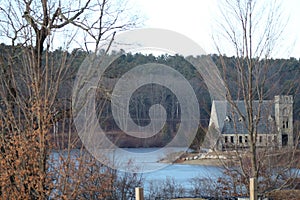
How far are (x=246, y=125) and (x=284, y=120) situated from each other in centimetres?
147

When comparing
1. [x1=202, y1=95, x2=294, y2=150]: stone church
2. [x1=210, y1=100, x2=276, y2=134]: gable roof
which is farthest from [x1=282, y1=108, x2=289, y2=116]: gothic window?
[x1=210, y1=100, x2=276, y2=134]: gable roof

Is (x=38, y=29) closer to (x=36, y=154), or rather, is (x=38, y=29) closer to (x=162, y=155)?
(x=36, y=154)

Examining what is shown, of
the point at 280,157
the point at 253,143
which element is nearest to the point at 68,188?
the point at 253,143

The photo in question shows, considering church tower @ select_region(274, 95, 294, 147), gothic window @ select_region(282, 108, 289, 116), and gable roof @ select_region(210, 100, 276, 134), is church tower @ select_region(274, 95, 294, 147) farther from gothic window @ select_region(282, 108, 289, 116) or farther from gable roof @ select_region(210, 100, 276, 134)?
gable roof @ select_region(210, 100, 276, 134)

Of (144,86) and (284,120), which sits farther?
(284,120)

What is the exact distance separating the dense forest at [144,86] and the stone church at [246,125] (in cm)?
13

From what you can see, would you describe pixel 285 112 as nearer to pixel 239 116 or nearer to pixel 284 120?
pixel 284 120

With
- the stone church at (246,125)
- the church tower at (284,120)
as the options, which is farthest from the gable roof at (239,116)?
the church tower at (284,120)

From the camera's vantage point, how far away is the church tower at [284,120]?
18.7 feet

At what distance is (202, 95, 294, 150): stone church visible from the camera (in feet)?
16.6

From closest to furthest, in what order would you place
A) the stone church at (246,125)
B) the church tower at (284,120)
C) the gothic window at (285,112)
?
the stone church at (246,125)
the church tower at (284,120)
the gothic window at (285,112)

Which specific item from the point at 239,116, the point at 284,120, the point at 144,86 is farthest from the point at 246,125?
the point at 144,86

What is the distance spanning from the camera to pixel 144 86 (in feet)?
19.2

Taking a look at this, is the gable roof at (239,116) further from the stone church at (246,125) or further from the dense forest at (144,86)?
the dense forest at (144,86)
